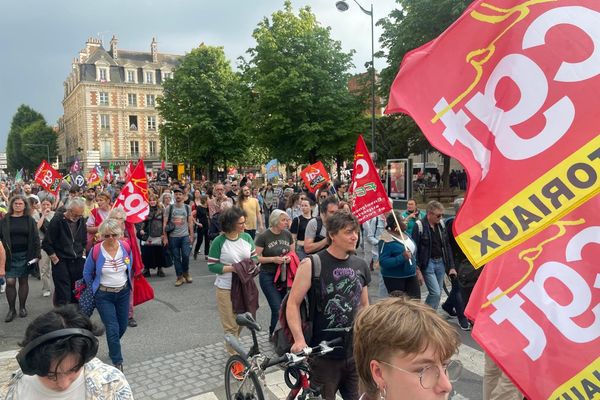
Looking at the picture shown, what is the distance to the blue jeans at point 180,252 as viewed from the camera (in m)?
9.45

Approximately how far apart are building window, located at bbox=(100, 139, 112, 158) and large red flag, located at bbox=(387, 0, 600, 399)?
258 ft

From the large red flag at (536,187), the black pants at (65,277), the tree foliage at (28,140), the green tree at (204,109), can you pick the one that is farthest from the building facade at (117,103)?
the large red flag at (536,187)

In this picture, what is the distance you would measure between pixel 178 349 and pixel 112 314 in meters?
1.14

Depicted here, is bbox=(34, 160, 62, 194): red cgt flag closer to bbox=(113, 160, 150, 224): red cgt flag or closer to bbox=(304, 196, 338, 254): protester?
bbox=(113, 160, 150, 224): red cgt flag

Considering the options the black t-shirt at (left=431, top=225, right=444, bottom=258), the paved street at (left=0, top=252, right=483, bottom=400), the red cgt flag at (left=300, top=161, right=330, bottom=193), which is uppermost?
the red cgt flag at (left=300, top=161, right=330, bottom=193)

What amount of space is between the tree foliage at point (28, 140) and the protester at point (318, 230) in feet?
302

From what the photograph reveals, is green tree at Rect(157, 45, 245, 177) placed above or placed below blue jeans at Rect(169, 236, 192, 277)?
above

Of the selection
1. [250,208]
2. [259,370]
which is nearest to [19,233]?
[250,208]

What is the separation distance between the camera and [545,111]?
1.83 meters

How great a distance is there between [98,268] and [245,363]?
2256 mm

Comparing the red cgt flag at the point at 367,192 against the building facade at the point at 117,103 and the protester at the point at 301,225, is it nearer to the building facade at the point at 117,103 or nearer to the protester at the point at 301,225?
the protester at the point at 301,225

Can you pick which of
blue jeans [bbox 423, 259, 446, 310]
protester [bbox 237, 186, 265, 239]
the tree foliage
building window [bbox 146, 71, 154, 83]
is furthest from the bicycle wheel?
the tree foliage

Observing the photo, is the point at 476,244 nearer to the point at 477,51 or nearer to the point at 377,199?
the point at 477,51

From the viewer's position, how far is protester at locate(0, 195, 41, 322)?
7029 mm
